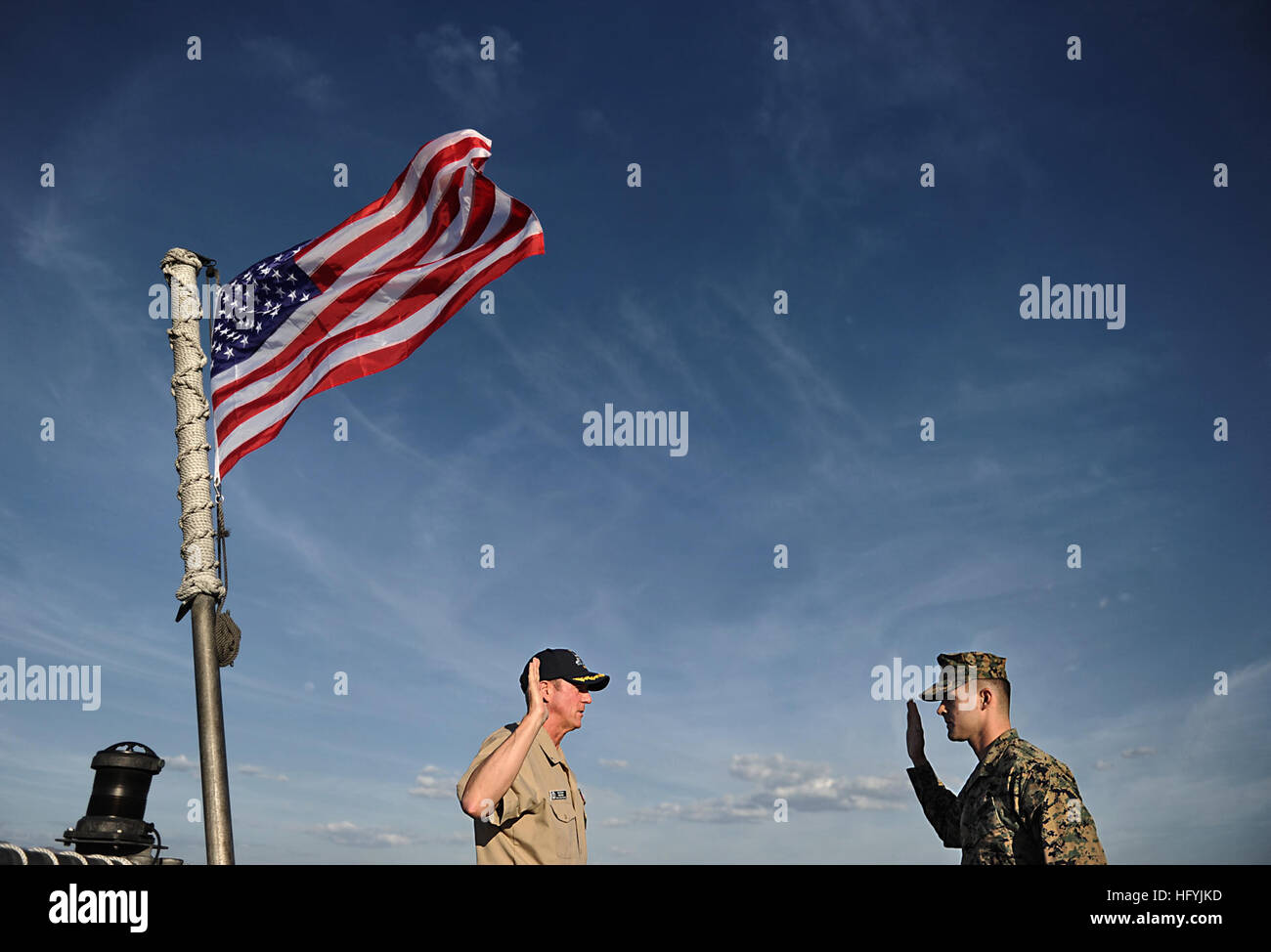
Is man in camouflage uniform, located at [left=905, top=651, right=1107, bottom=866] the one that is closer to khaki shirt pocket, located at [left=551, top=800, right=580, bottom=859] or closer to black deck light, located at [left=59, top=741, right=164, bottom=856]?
khaki shirt pocket, located at [left=551, top=800, right=580, bottom=859]

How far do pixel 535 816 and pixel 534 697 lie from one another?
91cm

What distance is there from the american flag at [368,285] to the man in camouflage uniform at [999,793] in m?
7.41

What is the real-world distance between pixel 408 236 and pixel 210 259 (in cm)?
240

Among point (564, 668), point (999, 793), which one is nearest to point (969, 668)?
point (999, 793)

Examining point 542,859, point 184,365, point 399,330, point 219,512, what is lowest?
point 542,859

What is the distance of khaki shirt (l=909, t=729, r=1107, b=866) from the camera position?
505 cm

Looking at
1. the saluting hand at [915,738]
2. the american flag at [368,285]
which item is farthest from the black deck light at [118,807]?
the saluting hand at [915,738]

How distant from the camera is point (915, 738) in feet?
22.0

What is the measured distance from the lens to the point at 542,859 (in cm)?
595

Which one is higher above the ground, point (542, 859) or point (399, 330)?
point (399, 330)

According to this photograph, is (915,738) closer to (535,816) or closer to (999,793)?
(999,793)
